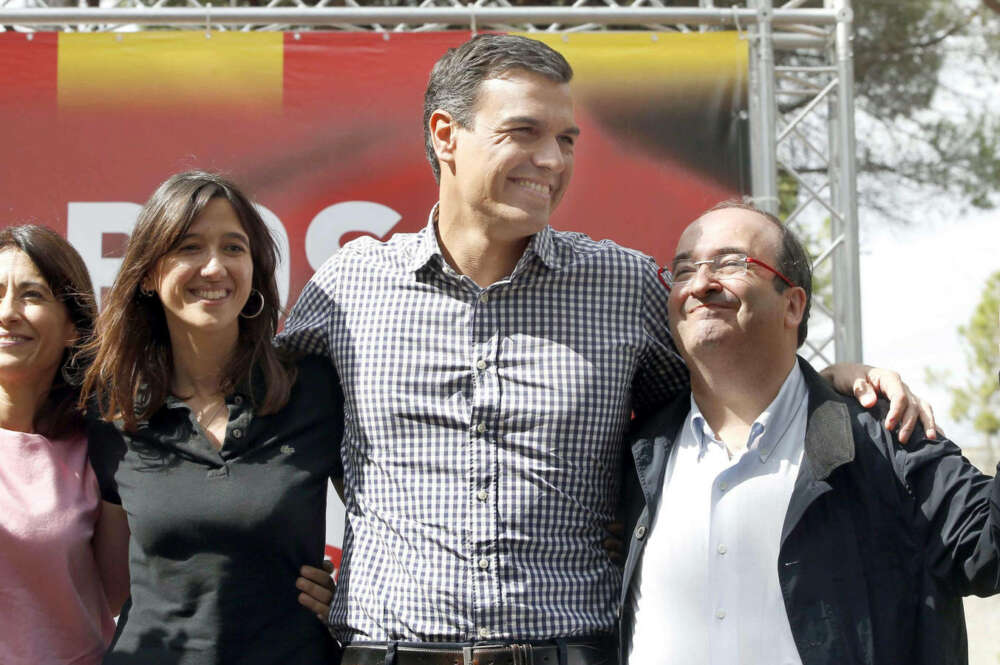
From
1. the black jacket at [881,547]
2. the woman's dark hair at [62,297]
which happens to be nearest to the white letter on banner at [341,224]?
the woman's dark hair at [62,297]

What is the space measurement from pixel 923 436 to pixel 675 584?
0.59m

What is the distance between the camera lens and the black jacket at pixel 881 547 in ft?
7.17

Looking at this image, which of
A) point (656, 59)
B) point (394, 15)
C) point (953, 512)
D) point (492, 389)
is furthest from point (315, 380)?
point (656, 59)

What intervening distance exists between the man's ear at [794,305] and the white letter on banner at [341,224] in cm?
224

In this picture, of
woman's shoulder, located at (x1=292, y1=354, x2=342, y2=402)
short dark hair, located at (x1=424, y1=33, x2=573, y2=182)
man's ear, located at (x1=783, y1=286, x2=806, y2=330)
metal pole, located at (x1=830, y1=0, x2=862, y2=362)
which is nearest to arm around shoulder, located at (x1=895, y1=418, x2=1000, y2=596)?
man's ear, located at (x1=783, y1=286, x2=806, y2=330)

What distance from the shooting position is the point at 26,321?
107 inches

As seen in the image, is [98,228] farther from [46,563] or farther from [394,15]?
[46,563]

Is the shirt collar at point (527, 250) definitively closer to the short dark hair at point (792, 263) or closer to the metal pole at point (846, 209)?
the short dark hair at point (792, 263)

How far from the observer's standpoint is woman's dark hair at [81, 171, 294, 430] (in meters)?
2.59

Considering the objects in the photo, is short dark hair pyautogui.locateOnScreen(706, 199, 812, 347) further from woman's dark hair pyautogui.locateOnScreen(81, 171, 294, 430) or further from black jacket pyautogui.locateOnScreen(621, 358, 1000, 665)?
woman's dark hair pyautogui.locateOnScreen(81, 171, 294, 430)

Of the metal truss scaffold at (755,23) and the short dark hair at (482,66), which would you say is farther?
the metal truss scaffold at (755,23)

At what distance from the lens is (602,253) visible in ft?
8.80

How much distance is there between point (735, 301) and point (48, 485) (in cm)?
162

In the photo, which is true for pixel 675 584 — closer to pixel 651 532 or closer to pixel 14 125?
pixel 651 532
